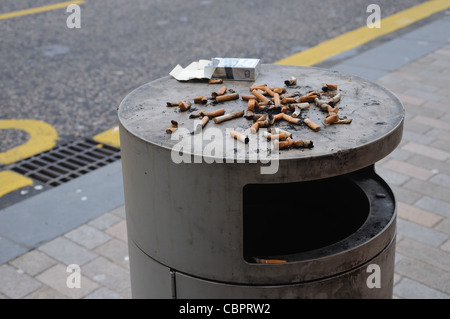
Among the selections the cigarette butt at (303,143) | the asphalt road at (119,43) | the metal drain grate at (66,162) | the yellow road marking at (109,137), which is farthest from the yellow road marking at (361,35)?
the cigarette butt at (303,143)

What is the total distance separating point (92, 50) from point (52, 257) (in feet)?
13.8

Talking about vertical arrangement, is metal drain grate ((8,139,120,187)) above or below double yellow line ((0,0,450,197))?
below

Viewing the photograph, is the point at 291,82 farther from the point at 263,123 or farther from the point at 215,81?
the point at 263,123

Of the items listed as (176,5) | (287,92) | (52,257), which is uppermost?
(287,92)

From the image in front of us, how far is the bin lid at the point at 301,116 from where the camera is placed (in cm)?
193

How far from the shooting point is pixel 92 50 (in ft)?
24.0

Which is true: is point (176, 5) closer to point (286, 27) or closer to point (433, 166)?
point (286, 27)

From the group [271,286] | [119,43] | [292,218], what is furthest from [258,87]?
[119,43]

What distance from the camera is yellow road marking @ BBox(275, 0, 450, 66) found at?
6879 millimetres

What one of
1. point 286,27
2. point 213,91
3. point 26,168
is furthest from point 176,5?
point 213,91

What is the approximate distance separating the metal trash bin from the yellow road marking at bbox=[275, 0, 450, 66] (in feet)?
14.8
